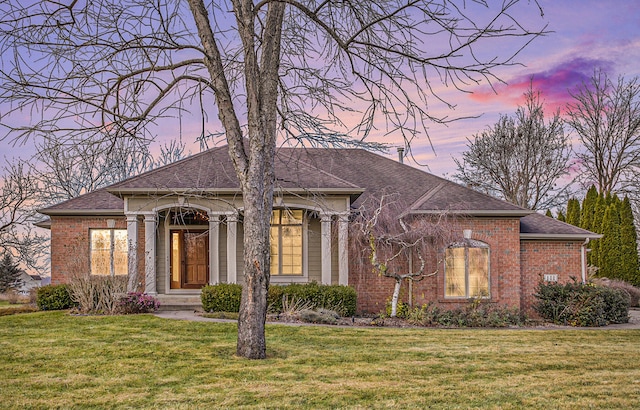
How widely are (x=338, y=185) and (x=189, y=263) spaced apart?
243 inches

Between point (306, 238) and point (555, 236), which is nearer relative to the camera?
point (555, 236)

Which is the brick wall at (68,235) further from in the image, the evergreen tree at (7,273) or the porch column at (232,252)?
the evergreen tree at (7,273)

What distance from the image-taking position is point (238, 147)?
9406mm

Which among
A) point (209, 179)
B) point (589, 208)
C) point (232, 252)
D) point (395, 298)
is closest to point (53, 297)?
point (232, 252)

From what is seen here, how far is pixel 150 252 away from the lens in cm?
1756

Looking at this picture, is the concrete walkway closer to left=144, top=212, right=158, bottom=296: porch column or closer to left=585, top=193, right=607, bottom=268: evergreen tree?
left=144, top=212, right=158, bottom=296: porch column

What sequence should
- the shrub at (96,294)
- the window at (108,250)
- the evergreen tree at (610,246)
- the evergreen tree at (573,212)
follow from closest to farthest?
1. the shrub at (96,294)
2. the window at (108,250)
3. the evergreen tree at (610,246)
4. the evergreen tree at (573,212)

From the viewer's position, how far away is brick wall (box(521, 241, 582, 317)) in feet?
58.4

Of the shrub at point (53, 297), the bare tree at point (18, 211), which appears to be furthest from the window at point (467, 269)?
the bare tree at point (18, 211)

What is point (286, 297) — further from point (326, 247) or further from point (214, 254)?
point (214, 254)

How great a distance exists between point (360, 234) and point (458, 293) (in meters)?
3.45

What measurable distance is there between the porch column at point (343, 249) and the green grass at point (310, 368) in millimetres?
3907

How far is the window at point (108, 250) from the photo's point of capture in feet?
62.5

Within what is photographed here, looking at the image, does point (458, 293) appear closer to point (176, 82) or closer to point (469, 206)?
point (469, 206)
